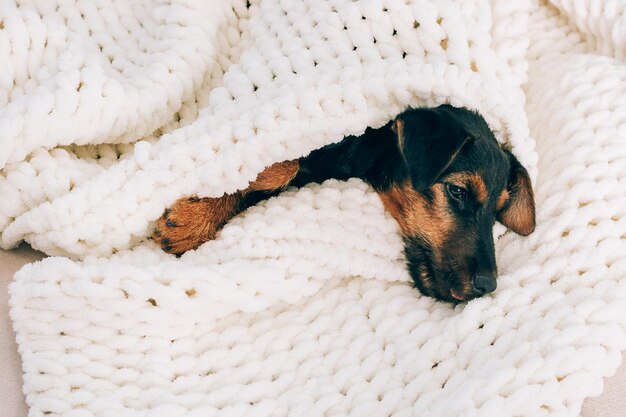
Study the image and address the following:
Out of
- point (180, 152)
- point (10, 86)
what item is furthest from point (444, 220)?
point (10, 86)

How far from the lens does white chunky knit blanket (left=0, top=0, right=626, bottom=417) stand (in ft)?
3.52

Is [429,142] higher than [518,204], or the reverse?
[429,142]

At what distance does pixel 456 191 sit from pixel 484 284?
32 centimetres

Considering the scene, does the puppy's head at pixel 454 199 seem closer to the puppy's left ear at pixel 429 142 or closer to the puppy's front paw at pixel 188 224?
the puppy's left ear at pixel 429 142

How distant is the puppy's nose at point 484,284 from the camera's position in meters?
1.21

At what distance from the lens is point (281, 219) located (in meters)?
1.30

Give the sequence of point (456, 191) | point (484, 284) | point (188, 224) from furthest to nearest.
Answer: point (456, 191)
point (188, 224)
point (484, 284)

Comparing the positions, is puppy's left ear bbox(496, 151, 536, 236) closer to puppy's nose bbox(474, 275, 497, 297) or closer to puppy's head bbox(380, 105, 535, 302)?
puppy's head bbox(380, 105, 535, 302)

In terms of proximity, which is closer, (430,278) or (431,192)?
(430,278)

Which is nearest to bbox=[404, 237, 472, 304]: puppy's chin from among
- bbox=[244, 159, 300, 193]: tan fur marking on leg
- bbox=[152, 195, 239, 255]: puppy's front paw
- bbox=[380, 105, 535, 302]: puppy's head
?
bbox=[380, 105, 535, 302]: puppy's head

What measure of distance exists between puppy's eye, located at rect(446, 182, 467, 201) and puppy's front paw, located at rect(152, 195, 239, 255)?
57 cm

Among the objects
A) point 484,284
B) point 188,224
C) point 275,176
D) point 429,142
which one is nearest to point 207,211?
point 188,224

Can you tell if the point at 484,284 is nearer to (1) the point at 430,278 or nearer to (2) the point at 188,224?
(1) the point at 430,278

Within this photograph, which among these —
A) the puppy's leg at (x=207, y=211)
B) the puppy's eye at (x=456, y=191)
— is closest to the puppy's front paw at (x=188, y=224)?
the puppy's leg at (x=207, y=211)
